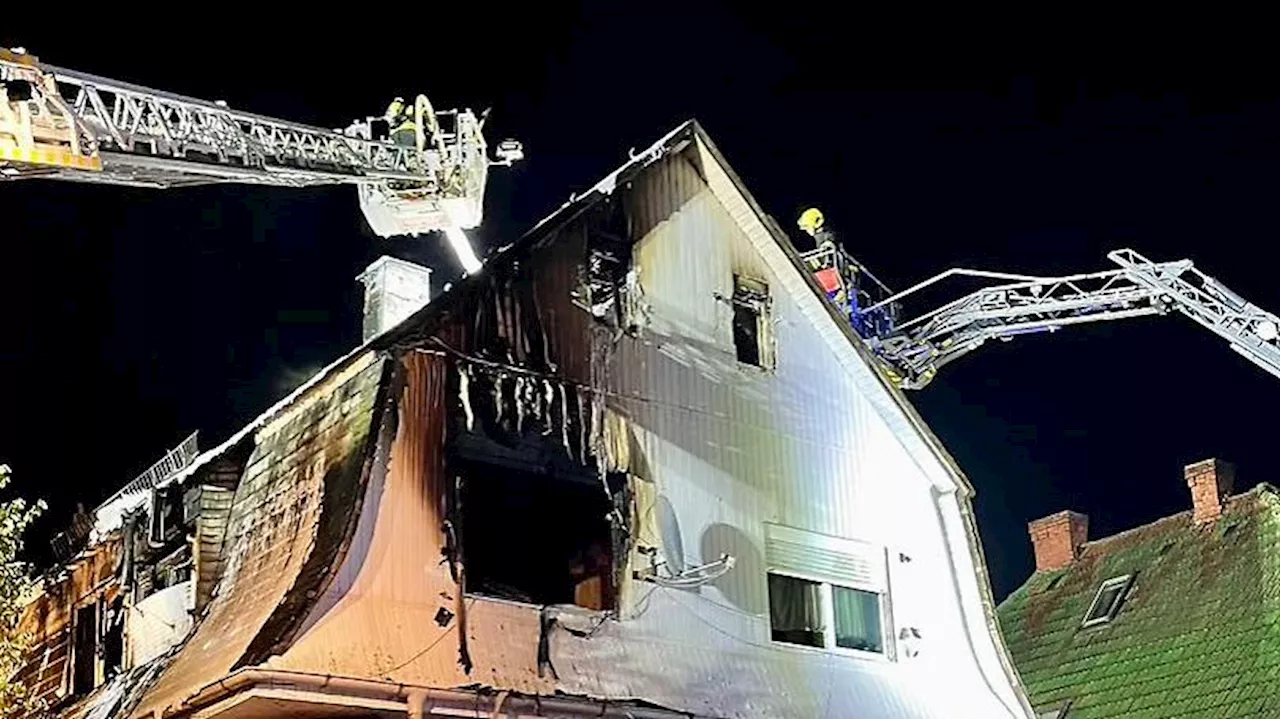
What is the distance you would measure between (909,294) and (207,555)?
1206 cm

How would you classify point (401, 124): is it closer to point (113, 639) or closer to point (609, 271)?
point (609, 271)

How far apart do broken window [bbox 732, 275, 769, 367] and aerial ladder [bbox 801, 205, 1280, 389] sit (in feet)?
14.1

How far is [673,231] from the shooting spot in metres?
16.0

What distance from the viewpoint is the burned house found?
12.6m

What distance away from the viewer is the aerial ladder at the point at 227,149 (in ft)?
41.0

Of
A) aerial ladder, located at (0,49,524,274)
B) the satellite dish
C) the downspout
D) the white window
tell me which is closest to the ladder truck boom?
aerial ladder, located at (0,49,524,274)

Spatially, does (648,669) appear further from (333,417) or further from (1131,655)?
(1131,655)

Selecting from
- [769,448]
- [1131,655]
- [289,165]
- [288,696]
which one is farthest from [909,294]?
[288,696]

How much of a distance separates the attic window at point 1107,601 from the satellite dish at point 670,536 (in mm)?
12642

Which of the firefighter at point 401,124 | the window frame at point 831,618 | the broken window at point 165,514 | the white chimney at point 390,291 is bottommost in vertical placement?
the window frame at point 831,618

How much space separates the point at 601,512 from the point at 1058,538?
51.7ft

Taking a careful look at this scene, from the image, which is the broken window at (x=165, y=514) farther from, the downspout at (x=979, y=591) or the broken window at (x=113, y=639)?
the downspout at (x=979, y=591)

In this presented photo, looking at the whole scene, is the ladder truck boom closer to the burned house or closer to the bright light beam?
the bright light beam

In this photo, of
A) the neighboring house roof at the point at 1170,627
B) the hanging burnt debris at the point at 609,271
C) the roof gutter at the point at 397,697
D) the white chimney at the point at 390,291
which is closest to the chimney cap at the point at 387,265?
the white chimney at the point at 390,291
